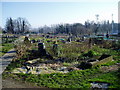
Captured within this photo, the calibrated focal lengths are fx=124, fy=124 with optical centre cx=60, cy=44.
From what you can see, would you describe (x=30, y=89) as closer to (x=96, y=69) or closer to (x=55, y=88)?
(x=55, y=88)

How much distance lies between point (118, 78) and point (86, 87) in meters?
2.29

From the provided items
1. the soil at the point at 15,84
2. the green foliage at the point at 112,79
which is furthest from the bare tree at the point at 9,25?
the green foliage at the point at 112,79

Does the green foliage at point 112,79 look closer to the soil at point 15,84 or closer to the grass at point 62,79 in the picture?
the grass at point 62,79

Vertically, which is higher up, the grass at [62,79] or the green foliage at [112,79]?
the green foliage at [112,79]

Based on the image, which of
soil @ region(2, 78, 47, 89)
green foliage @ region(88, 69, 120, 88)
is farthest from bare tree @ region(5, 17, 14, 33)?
green foliage @ region(88, 69, 120, 88)

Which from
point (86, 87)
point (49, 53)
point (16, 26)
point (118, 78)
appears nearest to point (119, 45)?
point (49, 53)

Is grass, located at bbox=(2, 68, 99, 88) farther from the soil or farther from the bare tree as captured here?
the bare tree

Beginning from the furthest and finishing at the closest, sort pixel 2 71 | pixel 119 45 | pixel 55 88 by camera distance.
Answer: pixel 119 45 → pixel 2 71 → pixel 55 88

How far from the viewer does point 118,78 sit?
724 centimetres

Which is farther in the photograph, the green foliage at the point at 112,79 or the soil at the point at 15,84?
the soil at the point at 15,84

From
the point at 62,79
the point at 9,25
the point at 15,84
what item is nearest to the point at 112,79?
the point at 62,79

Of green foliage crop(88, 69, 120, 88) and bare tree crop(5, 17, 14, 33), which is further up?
bare tree crop(5, 17, 14, 33)

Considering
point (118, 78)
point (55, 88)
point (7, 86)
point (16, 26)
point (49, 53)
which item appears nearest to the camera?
point (55, 88)

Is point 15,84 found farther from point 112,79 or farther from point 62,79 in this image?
point 112,79
